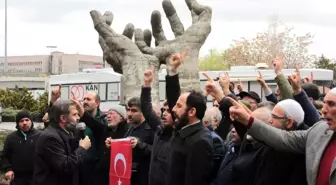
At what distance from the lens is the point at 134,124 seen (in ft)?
24.5

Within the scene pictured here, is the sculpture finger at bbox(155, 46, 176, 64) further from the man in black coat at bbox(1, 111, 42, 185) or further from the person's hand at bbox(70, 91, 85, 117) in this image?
the person's hand at bbox(70, 91, 85, 117)

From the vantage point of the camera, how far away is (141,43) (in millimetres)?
16953

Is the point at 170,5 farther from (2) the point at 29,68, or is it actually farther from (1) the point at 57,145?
(2) the point at 29,68

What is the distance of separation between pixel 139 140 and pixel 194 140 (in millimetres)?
1623

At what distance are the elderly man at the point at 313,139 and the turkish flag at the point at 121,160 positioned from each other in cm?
271

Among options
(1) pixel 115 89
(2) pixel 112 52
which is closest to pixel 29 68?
(1) pixel 115 89

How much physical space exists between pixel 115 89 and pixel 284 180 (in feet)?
72.7

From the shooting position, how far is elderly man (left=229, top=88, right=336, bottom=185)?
4234 millimetres

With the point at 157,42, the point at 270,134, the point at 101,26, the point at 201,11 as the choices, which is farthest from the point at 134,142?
the point at 157,42

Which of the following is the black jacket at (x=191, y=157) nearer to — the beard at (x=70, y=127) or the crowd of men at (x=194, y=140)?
the crowd of men at (x=194, y=140)

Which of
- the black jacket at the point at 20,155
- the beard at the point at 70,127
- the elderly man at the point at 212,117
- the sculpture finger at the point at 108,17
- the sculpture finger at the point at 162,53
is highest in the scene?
the sculpture finger at the point at 108,17

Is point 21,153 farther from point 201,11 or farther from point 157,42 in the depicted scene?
point 157,42

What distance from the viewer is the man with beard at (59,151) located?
21.5 feet

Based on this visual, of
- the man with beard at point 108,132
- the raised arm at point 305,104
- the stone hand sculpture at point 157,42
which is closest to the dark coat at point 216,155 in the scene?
the raised arm at point 305,104
